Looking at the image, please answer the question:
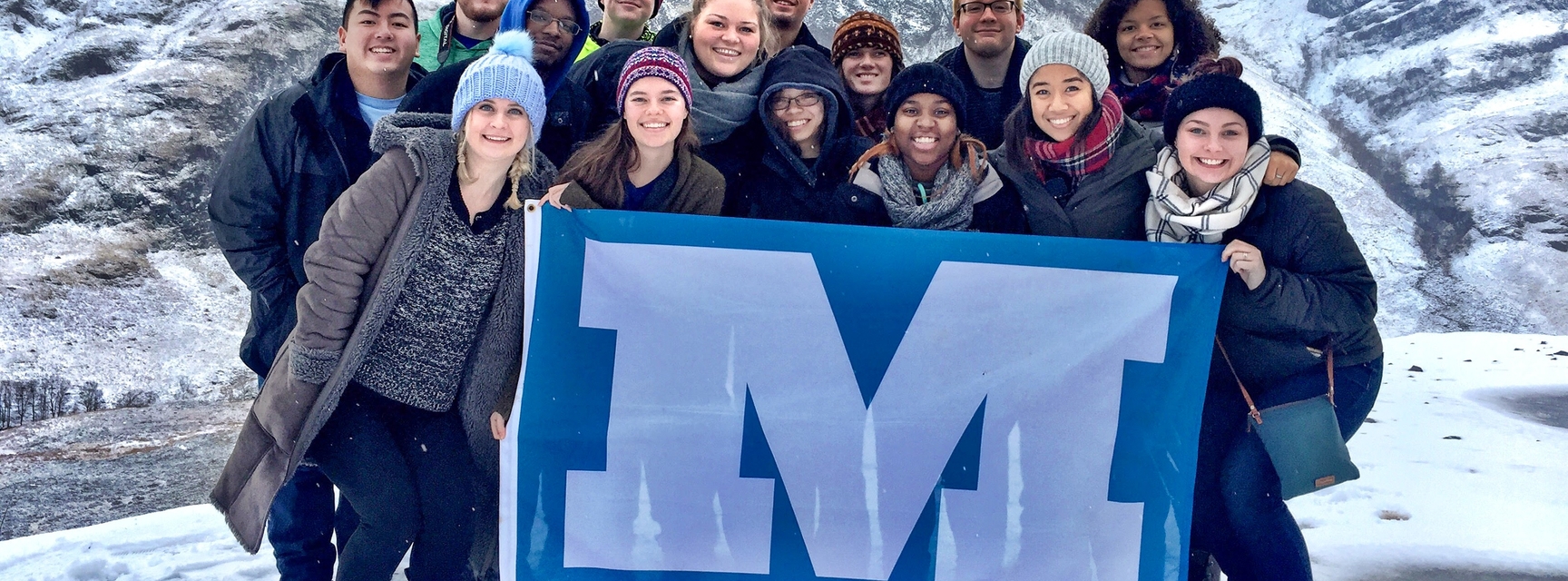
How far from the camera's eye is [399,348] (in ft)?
7.20

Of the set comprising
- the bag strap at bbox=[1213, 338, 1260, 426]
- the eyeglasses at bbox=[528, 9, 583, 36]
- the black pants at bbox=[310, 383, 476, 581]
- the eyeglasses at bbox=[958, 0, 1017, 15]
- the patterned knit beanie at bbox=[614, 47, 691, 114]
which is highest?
the eyeglasses at bbox=[958, 0, 1017, 15]

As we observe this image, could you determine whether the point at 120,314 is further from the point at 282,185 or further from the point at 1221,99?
the point at 1221,99

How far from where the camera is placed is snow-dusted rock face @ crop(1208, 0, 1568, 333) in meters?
15.5

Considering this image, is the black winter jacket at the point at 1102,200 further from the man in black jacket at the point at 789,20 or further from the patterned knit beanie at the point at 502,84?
the patterned knit beanie at the point at 502,84

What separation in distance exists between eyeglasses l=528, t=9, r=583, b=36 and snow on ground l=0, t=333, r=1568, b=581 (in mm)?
1917

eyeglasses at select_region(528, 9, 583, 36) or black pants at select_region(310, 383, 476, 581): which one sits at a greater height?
eyeglasses at select_region(528, 9, 583, 36)

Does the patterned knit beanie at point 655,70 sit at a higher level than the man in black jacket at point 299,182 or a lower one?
higher

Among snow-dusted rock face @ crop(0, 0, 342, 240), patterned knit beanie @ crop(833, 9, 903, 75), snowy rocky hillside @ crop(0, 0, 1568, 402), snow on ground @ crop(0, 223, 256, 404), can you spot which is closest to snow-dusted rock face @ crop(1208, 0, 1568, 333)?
snowy rocky hillside @ crop(0, 0, 1568, 402)

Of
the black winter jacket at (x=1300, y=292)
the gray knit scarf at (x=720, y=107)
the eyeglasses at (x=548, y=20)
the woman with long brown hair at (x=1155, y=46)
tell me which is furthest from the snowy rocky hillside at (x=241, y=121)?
the black winter jacket at (x=1300, y=292)

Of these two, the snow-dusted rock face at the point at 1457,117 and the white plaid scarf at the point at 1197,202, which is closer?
the white plaid scarf at the point at 1197,202

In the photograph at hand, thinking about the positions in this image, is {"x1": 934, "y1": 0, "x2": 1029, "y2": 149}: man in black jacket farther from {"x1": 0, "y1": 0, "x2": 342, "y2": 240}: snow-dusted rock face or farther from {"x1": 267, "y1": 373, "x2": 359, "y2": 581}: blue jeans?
{"x1": 0, "y1": 0, "x2": 342, "y2": 240}: snow-dusted rock face

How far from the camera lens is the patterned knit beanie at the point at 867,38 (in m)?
3.06

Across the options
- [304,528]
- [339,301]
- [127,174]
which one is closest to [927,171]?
[339,301]

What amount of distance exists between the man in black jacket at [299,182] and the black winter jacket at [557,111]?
0.24 metres
